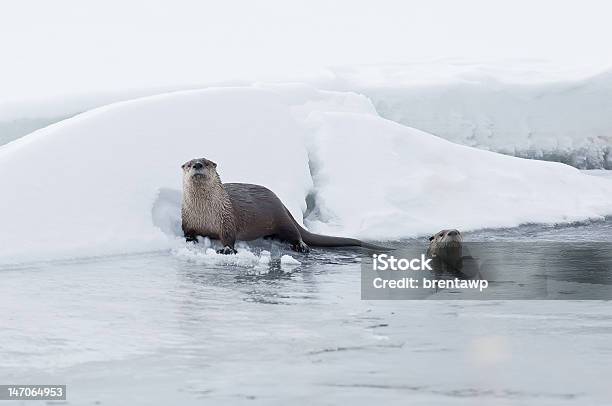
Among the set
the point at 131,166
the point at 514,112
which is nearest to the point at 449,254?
the point at 131,166

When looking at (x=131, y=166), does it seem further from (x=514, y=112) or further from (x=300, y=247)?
(x=514, y=112)

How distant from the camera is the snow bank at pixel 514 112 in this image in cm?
1348

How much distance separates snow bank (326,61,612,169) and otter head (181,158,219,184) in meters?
6.86

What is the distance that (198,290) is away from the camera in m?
5.29

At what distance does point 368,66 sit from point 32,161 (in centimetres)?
1009

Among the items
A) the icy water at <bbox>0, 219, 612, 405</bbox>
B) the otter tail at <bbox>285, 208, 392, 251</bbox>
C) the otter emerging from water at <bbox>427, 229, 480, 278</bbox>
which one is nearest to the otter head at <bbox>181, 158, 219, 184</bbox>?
the otter tail at <bbox>285, 208, 392, 251</bbox>

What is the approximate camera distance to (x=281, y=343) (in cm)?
400

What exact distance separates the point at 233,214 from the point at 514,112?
772cm

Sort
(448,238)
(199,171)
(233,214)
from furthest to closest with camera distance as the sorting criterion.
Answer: (233,214), (199,171), (448,238)

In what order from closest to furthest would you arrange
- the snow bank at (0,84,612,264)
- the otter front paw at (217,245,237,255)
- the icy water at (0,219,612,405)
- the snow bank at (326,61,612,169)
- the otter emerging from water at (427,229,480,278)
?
the icy water at (0,219,612,405)
the otter emerging from water at (427,229,480,278)
the otter front paw at (217,245,237,255)
the snow bank at (0,84,612,264)
the snow bank at (326,61,612,169)

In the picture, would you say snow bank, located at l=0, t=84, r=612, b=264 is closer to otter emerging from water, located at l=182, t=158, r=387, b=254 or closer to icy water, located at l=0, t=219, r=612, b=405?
otter emerging from water, located at l=182, t=158, r=387, b=254

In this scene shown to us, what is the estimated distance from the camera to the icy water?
3297 mm

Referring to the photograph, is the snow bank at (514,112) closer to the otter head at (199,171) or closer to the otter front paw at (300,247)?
the otter front paw at (300,247)

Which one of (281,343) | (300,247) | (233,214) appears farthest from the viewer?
(300,247)
